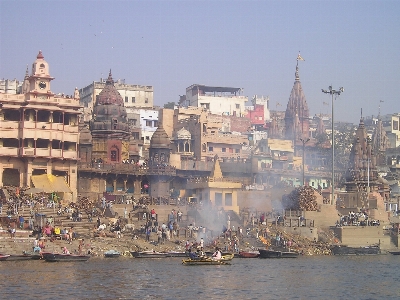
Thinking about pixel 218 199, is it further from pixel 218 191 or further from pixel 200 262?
pixel 200 262

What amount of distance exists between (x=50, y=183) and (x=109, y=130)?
11828 millimetres

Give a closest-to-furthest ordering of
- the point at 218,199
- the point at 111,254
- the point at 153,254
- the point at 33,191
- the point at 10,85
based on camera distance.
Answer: the point at 153,254 < the point at 111,254 < the point at 33,191 < the point at 218,199 < the point at 10,85

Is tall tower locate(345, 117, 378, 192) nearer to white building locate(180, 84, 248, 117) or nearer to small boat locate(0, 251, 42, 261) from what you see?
white building locate(180, 84, 248, 117)

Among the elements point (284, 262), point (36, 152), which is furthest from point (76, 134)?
point (284, 262)

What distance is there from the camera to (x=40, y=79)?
61.8 meters

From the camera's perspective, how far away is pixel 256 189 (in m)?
69.8

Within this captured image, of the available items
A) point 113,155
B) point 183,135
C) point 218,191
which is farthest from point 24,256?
point 183,135

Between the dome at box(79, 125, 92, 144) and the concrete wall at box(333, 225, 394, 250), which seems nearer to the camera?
the concrete wall at box(333, 225, 394, 250)

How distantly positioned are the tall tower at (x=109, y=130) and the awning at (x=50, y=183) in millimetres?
8653

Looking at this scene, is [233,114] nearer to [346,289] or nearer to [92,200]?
[92,200]

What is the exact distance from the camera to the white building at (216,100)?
352ft

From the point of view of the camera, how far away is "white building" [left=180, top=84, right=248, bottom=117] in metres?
107

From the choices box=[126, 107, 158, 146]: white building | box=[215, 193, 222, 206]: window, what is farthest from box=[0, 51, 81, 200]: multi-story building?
box=[126, 107, 158, 146]: white building

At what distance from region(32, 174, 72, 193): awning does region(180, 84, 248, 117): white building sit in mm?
46758
